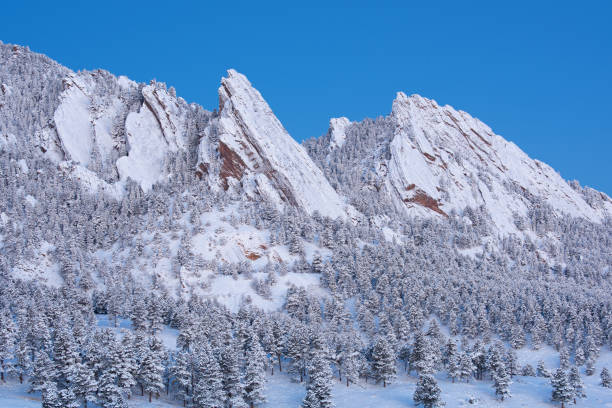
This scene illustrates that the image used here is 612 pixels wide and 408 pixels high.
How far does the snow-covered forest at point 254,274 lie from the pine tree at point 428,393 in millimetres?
461

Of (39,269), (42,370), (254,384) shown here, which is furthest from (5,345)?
(39,269)

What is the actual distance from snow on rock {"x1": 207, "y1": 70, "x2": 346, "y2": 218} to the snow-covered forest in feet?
2.18

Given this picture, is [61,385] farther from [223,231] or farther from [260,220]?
Answer: [260,220]

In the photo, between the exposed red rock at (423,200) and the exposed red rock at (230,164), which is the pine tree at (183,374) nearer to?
the exposed red rock at (230,164)

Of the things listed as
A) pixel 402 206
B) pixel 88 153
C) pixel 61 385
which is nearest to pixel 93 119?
pixel 88 153

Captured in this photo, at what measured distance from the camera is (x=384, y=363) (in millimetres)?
83438

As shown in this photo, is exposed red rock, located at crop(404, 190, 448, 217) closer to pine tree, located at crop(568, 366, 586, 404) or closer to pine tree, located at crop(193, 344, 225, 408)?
pine tree, located at crop(568, 366, 586, 404)

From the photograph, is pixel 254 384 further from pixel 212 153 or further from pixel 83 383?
pixel 212 153

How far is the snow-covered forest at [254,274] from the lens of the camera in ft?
245

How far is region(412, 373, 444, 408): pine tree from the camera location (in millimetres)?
68812

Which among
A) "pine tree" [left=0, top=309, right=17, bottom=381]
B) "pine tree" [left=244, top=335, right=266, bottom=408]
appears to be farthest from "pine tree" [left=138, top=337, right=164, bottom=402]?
"pine tree" [left=0, top=309, right=17, bottom=381]

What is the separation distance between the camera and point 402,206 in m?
184

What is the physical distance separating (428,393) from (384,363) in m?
14.5

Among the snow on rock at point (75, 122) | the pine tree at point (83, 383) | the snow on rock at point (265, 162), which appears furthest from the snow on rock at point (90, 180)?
the pine tree at point (83, 383)
